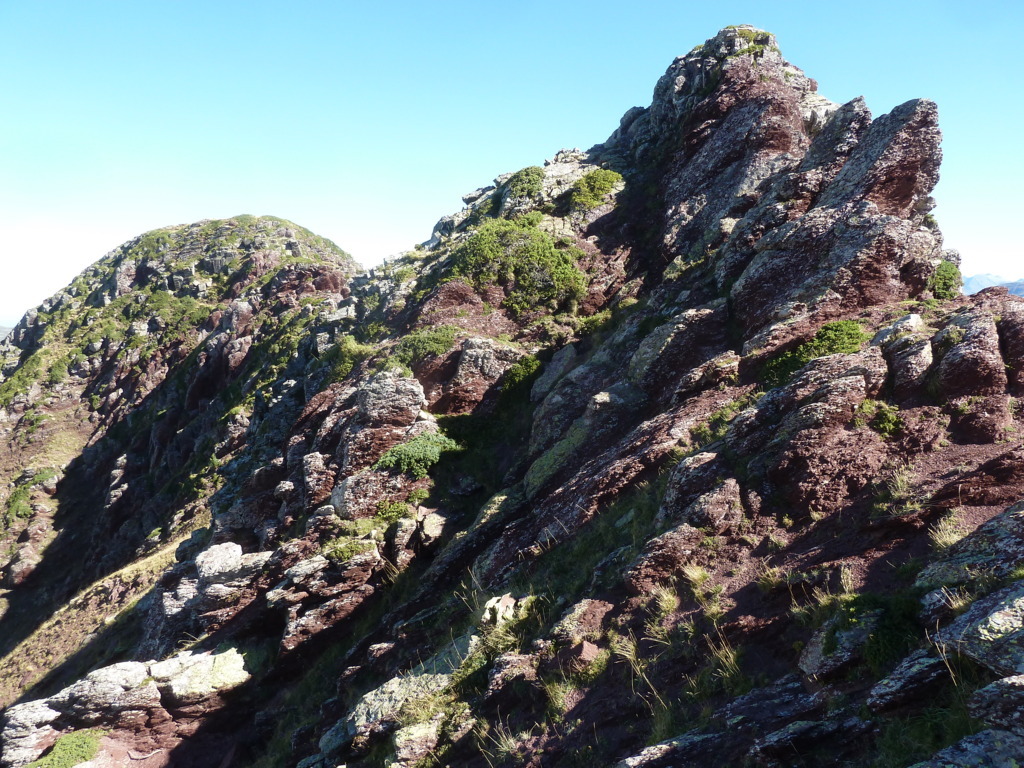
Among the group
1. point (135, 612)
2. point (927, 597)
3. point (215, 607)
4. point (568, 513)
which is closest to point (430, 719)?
point (568, 513)

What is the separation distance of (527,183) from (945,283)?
23.4 meters

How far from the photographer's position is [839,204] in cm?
1620

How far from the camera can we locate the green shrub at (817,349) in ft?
40.4

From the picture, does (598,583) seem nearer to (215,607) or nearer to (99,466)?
(215,607)

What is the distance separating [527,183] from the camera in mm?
32281

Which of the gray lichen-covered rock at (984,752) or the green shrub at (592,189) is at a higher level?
the green shrub at (592,189)

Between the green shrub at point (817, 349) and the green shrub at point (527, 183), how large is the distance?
21979 millimetres

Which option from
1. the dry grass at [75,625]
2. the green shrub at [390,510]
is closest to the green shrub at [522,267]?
the green shrub at [390,510]

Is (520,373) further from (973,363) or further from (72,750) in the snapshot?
(72,750)

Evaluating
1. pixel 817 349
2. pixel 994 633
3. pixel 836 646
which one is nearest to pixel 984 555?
pixel 994 633

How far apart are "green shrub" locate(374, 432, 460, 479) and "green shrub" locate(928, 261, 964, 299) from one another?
15302mm

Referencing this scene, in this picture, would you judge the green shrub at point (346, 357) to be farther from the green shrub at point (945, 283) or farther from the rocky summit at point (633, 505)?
the green shrub at point (945, 283)

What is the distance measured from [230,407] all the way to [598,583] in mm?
40415

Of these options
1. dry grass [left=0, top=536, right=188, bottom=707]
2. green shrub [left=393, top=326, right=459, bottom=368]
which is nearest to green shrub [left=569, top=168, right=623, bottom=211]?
green shrub [left=393, top=326, right=459, bottom=368]
